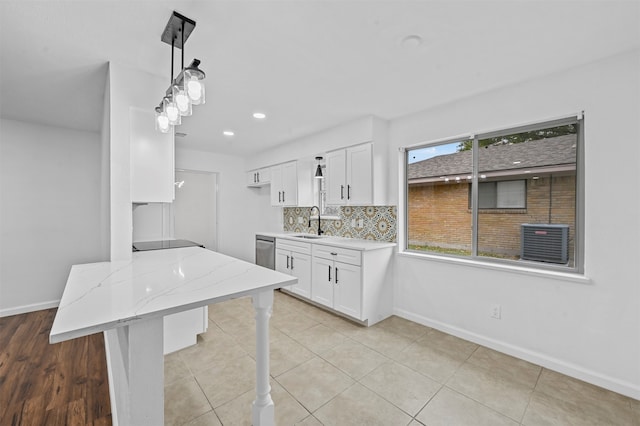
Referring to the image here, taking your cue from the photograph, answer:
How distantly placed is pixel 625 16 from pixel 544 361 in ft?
8.13

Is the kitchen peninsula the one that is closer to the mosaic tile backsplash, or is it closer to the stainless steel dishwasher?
the mosaic tile backsplash

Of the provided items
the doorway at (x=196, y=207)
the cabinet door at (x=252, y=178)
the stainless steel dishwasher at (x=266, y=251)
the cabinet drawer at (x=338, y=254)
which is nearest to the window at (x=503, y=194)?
the cabinet drawer at (x=338, y=254)

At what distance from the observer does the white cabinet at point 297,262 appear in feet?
12.4

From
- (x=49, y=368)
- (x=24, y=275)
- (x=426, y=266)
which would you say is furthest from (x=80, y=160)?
(x=426, y=266)

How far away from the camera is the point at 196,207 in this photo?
5.16 m

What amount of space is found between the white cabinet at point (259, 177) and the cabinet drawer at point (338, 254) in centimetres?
203

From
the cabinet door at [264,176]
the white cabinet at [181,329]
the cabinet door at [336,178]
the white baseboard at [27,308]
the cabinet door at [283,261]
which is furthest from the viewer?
the cabinet door at [264,176]

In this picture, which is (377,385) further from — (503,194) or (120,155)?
(120,155)

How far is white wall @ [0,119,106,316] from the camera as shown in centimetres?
351

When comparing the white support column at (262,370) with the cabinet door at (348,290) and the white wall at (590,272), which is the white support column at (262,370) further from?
the white wall at (590,272)

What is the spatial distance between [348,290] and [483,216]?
1.63 metres

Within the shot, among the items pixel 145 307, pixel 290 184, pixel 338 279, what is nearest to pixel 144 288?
pixel 145 307

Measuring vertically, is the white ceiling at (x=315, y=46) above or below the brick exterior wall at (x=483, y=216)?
above

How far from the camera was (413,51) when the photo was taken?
1967 millimetres
